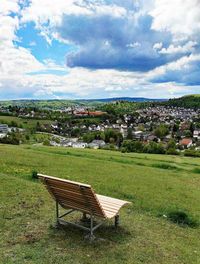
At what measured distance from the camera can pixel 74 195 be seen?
22.3 ft

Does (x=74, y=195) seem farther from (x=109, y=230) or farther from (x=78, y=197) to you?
(x=109, y=230)

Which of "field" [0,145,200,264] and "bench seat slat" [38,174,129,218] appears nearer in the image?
"field" [0,145,200,264]

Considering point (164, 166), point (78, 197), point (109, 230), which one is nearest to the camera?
point (78, 197)

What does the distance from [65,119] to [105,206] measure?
484 feet

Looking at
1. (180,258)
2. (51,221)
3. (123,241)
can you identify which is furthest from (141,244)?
(51,221)

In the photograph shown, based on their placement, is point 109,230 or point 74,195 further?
point 109,230

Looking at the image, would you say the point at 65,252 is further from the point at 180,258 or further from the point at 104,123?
the point at 104,123

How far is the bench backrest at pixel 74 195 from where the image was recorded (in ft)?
21.1

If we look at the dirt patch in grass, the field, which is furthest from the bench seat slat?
the dirt patch in grass

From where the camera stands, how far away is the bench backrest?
642 cm

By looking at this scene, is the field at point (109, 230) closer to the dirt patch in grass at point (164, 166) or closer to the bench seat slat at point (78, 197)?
the bench seat slat at point (78, 197)

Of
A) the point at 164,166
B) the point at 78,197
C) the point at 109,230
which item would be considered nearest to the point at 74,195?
the point at 78,197

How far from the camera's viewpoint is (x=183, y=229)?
814 cm

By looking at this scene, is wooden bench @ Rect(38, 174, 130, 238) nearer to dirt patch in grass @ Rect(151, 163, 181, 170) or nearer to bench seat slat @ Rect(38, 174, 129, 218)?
bench seat slat @ Rect(38, 174, 129, 218)
